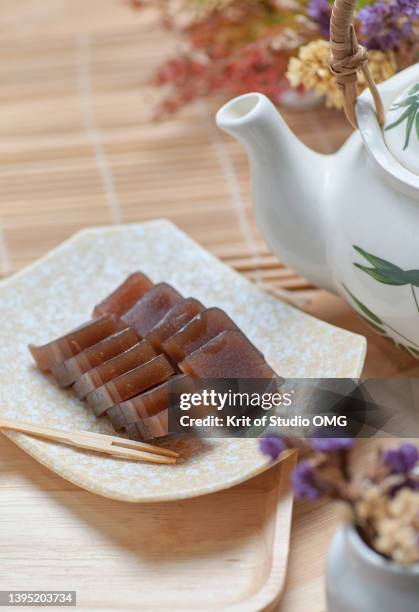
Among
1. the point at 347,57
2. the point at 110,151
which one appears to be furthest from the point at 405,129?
the point at 110,151

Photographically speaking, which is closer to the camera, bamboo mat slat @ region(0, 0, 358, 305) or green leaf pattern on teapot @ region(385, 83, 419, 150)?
green leaf pattern on teapot @ region(385, 83, 419, 150)

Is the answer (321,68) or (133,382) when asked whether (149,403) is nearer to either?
(133,382)

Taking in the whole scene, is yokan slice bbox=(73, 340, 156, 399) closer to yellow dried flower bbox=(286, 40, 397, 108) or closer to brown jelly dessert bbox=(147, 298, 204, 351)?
brown jelly dessert bbox=(147, 298, 204, 351)

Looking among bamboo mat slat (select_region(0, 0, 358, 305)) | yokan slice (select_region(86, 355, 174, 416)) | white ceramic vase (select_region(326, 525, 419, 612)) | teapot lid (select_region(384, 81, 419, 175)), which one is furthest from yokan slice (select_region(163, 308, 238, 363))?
white ceramic vase (select_region(326, 525, 419, 612))

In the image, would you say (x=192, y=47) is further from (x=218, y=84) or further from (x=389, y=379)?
(x=389, y=379)

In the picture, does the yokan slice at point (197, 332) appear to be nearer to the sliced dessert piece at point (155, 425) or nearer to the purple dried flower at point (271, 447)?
the sliced dessert piece at point (155, 425)

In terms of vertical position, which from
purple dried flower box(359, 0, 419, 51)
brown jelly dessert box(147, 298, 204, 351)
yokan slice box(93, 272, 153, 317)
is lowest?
yokan slice box(93, 272, 153, 317)
